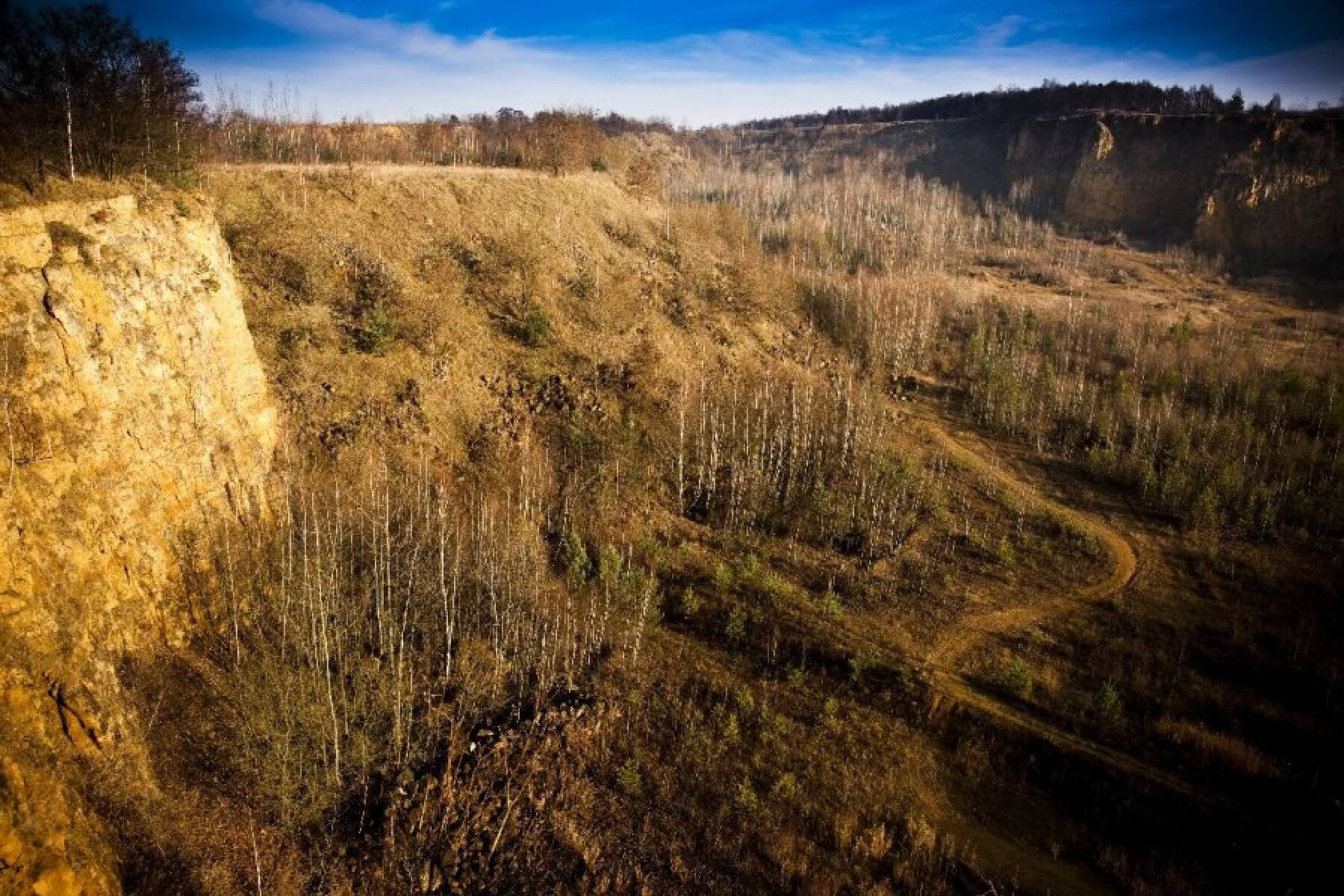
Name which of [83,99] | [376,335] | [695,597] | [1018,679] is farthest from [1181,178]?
[83,99]

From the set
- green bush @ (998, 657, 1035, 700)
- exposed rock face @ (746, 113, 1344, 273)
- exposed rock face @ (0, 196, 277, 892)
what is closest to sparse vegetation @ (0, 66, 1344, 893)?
green bush @ (998, 657, 1035, 700)

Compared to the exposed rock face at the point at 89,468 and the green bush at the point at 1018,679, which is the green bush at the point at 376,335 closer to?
the exposed rock face at the point at 89,468

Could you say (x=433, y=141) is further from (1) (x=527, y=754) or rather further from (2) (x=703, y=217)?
(1) (x=527, y=754)

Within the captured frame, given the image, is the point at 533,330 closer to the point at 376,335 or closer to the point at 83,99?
the point at 376,335

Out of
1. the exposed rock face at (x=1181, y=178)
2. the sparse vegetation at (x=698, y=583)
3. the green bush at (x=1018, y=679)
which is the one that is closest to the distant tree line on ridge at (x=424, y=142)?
the sparse vegetation at (x=698, y=583)

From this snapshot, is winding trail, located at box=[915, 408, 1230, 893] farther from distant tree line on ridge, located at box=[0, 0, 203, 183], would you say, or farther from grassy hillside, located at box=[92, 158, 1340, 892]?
distant tree line on ridge, located at box=[0, 0, 203, 183]

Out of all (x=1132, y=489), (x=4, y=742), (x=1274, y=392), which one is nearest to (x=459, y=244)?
(x=4, y=742)
